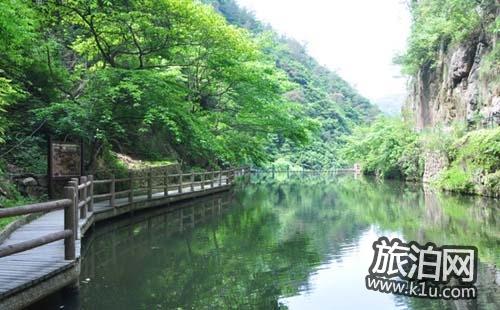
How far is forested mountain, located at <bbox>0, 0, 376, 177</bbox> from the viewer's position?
1270cm

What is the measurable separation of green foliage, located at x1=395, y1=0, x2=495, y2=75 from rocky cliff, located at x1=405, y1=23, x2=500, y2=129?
52 cm

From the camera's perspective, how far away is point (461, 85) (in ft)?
86.1

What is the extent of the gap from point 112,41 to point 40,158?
174 inches

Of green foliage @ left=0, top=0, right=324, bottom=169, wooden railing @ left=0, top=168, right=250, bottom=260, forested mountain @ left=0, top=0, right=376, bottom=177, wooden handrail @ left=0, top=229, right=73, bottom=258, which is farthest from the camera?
forested mountain @ left=0, top=0, right=376, bottom=177

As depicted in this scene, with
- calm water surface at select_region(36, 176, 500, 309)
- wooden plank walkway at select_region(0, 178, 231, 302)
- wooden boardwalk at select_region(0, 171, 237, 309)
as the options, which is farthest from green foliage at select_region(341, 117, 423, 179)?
wooden plank walkway at select_region(0, 178, 231, 302)

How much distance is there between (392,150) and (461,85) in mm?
10895

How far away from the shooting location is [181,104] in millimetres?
14203

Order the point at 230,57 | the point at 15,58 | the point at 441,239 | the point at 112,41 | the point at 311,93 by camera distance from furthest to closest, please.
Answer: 1. the point at 311,93
2. the point at 230,57
3. the point at 112,41
4. the point at 15,58
5. the point at 441,239

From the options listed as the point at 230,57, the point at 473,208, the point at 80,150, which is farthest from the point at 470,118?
the point at 80,150

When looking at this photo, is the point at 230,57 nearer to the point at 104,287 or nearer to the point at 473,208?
the point at 473,208

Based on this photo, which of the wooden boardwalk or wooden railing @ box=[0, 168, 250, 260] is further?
wooden railing @ box=[0, 168, 250, 260]

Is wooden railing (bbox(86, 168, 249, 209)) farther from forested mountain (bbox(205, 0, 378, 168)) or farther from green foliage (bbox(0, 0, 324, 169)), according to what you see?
forested mountain (bbox(205, 0, 378, 168))

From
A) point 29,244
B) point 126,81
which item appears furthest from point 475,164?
point 29,244

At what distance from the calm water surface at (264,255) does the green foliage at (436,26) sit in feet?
40.6
